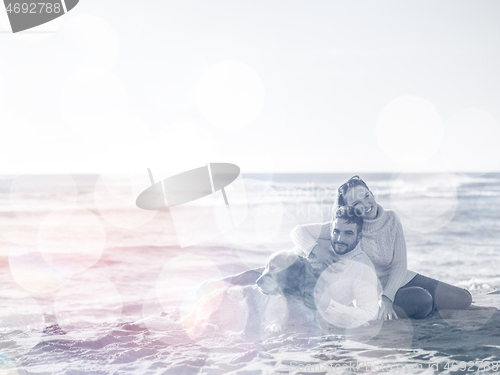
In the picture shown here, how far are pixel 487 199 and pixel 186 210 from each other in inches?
673

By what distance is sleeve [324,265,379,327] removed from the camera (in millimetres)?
Result: 3709

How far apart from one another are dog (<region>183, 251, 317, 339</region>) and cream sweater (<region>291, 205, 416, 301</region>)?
1.15 feet

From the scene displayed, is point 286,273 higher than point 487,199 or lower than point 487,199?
higher

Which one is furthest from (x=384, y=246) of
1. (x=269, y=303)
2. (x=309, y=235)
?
(x=269, y=303)

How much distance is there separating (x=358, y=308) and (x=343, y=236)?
68 centimetres

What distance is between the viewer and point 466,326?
3869 mm

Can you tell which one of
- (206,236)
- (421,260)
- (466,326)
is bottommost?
(421,260)

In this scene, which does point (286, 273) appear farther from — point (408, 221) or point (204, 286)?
point (408, 221)

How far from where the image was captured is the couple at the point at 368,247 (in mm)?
3795

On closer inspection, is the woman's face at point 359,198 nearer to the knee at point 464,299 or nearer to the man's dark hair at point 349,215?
the man's dark hair at point 349,215

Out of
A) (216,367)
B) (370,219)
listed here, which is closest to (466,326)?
(370,219)

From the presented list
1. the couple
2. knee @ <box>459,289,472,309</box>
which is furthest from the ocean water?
knee @ <box>459,289,472,309</box>

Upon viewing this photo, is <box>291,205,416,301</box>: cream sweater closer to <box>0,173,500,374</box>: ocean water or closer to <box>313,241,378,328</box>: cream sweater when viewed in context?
<box>313,241,378,328</box>: cream sweater

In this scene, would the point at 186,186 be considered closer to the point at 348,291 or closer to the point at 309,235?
A: the point at 309,235
